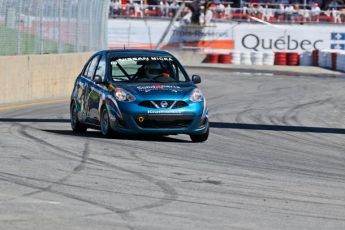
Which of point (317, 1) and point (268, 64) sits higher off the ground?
point (317, 1)

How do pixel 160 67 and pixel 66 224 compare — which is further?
pixel 160 67

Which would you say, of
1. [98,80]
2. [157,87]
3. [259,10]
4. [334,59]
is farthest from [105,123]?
[259,10]

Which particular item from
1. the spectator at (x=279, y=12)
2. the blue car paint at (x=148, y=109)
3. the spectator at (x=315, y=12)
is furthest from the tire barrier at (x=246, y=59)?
the blue car paint at (x=148, y=109)

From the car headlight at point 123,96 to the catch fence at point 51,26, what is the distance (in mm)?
8866

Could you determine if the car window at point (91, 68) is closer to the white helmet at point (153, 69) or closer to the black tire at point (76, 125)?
the black tire at point (76, 125)

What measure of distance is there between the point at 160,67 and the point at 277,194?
18.1ft

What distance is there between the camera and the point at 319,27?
5294cm

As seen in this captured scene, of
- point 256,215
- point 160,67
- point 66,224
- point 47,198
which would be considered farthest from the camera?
point 160,67

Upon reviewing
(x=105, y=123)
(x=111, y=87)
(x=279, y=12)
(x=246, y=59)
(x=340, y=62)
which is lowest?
(x=246, y=59)

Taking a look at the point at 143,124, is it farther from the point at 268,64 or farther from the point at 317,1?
the point at 317,1

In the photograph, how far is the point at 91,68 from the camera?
1420 cm

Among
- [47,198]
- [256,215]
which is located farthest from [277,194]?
[47,198]

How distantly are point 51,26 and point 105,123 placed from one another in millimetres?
11389

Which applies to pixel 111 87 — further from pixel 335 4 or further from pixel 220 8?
pixel 220 8
